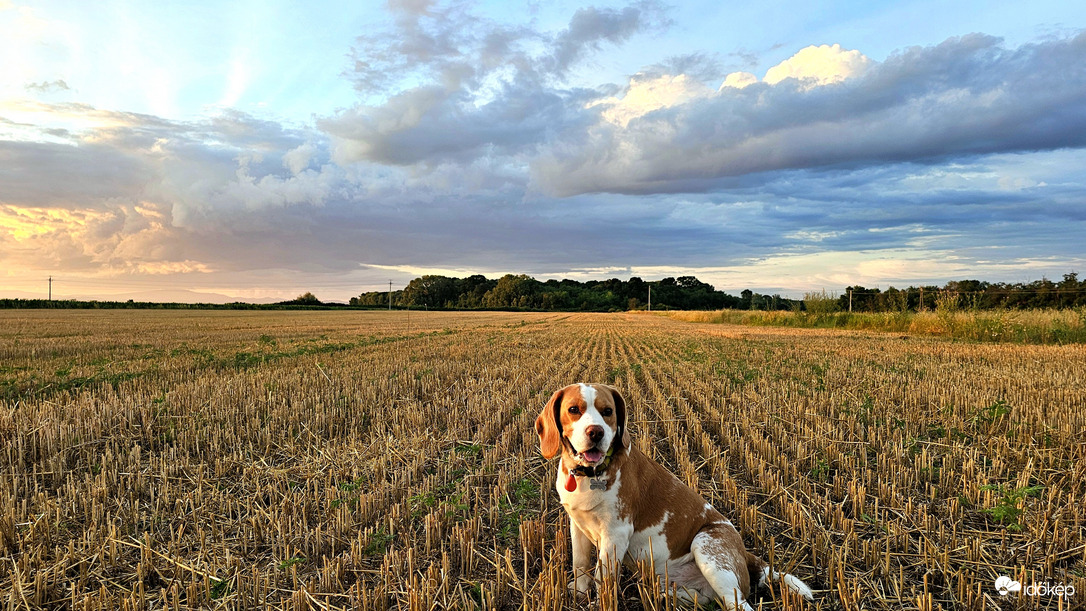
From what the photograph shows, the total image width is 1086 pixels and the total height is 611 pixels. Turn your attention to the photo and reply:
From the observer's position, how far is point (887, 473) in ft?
18.0

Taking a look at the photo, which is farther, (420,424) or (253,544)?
(420,424)

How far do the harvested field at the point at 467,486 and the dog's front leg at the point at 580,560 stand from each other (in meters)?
0.13

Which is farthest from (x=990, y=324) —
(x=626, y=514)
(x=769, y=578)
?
(x=626, y=514)

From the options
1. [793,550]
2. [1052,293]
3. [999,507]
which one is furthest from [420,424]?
[1052,293]

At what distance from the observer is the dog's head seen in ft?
10.1

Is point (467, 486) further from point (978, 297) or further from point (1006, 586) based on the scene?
point (978, 297)

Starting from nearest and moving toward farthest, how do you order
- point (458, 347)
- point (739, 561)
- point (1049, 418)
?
point (739, 561) → point (1049, 418) → point (458, 347)

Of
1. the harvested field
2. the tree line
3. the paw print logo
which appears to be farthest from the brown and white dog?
the tree line

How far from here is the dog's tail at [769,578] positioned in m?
3.19

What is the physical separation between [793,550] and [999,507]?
1.88 m

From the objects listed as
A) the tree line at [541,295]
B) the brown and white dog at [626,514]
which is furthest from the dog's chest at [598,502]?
the tree line at [541,295]

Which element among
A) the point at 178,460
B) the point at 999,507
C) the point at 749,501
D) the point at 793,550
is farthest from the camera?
the point at 178,460

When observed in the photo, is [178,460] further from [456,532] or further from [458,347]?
A: [458,347]

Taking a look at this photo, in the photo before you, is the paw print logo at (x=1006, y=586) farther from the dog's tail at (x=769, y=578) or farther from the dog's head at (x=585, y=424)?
the dog's head at (x=585, y=424)
